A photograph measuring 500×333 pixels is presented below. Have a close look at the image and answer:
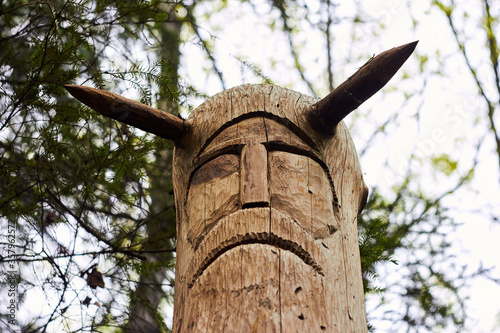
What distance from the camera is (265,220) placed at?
7.20 ft

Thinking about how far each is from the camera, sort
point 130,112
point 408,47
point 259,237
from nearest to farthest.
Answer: point 259,237 < point 408,47 < point 130,112

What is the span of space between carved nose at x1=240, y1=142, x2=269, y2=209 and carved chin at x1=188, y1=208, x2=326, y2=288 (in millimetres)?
57

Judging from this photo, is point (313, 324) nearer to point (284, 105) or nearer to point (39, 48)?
point (284, 105)

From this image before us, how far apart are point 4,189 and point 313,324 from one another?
2.40 m

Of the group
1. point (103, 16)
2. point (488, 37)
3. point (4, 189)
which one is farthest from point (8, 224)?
point (488, 37)

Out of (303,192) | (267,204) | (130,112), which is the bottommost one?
(267,204)

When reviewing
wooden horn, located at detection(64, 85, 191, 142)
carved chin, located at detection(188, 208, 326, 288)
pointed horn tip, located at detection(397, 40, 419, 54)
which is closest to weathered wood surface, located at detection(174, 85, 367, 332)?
carved chin, located at detection(188, 208, 326, 288)

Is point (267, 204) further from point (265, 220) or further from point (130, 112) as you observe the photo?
point (130, 112)

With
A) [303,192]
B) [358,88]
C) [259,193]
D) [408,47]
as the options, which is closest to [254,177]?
[259,193]

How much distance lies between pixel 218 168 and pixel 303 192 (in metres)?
0.45

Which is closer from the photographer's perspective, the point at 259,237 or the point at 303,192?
the point at 259,237

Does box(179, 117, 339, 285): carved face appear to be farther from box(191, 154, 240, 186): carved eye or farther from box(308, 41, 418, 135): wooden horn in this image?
box(308, 41, 418, 135): wooden horn

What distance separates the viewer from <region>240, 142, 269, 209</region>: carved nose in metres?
2.29

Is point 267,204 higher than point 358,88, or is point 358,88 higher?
point 358,88
